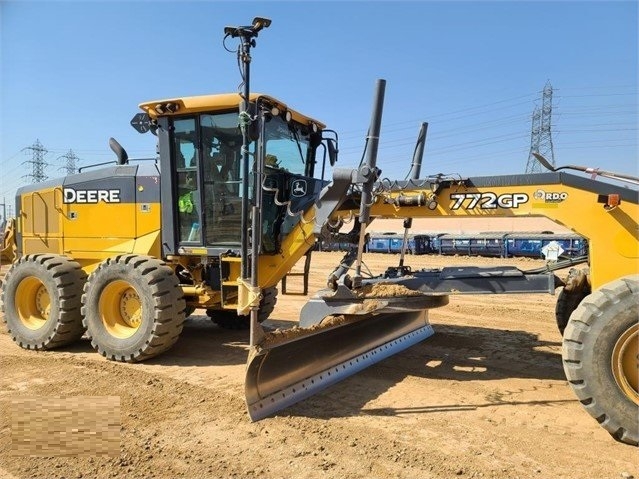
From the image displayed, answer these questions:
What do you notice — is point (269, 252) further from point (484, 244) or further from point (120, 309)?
point (484, 244)

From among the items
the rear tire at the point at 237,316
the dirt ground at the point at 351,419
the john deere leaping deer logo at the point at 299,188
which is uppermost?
the john deere leaping deer logo at the point at 299,188

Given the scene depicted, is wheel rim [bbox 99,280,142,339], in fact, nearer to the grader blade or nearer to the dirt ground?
the dirt ground

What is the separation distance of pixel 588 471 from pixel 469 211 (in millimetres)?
2261

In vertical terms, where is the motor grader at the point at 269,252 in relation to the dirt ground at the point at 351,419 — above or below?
above

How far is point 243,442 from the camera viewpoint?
3516 millimetres

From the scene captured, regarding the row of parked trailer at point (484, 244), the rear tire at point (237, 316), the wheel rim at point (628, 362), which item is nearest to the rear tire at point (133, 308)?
the rear tire at point (237, 316)

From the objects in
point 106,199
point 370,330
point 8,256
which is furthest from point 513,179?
point 8,256

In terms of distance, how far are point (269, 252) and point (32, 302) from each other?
3.63 meters

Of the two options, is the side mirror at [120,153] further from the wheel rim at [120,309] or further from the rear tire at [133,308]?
the wheel rim at [120,309]

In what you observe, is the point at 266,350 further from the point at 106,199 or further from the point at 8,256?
the point at 8,256

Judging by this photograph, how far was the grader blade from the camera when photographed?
3.97m

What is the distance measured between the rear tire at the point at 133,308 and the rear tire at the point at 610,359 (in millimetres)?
4023

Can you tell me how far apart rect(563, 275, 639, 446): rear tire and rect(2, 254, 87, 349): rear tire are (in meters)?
5.71

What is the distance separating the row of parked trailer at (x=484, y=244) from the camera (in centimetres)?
1939
